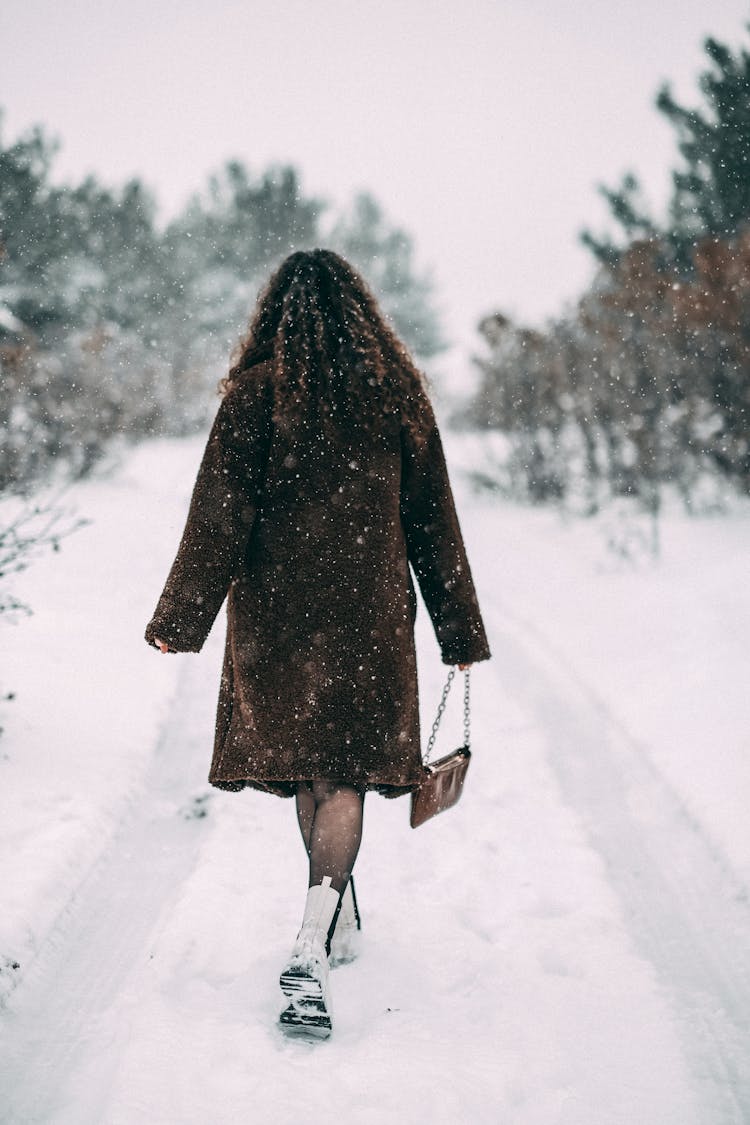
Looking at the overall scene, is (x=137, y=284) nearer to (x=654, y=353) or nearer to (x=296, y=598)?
(x=654, y=353)

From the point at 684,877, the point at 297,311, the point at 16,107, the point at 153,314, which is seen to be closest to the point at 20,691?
the point at 297,311

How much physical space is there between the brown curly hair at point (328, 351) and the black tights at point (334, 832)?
0.92 metres

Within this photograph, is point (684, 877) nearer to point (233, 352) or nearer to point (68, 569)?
point (233, 352)

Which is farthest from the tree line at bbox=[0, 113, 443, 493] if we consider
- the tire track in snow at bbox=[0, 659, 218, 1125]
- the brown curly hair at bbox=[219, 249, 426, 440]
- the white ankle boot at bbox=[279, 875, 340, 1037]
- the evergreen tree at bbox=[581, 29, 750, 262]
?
the evergreen tree at bbox=[581, 29, 750, 262]

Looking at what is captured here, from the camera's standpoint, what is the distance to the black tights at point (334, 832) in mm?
1977

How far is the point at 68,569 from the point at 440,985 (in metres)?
4.80

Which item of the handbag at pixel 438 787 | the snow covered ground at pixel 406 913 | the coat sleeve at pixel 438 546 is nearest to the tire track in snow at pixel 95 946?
the snow covered ground at pixel 406 913

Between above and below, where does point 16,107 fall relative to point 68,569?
above

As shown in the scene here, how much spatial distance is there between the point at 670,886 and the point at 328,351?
200 centimetres

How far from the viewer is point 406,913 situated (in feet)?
8.01

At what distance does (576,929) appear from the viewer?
2354mm

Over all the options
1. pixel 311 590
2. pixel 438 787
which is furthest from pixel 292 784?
pixel 311 590

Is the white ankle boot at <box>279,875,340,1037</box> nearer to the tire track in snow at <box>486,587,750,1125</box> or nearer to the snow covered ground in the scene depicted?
the snow covered ground

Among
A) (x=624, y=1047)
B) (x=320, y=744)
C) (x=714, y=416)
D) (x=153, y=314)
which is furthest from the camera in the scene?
(x=153, y=314)
